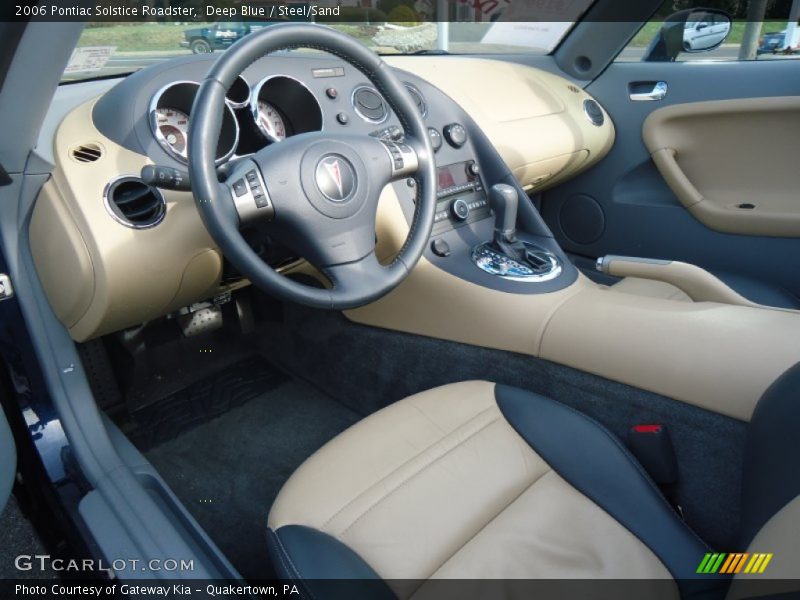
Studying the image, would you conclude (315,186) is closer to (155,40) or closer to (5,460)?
(155,40)

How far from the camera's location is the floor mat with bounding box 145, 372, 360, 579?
5.01 feet

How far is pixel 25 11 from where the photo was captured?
959 millimetres

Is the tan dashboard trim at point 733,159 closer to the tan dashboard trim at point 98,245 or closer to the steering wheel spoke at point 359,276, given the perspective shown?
the steering wheel spoke at point 359,276

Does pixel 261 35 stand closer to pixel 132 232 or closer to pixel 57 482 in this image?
pixel 132 232

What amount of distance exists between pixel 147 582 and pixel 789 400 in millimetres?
979

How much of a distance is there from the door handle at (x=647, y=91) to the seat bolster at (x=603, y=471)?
1.58 metres

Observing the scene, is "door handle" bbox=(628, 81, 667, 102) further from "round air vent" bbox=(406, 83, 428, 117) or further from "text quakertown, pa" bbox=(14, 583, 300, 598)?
"text quakertown, pa" bbox=(14, 583, 300, 598)

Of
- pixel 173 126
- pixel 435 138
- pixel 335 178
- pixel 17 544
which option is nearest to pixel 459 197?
pixel 435 138

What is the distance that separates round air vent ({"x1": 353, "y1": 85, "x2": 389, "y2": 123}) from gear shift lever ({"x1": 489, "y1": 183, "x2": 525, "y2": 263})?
36 centimetres

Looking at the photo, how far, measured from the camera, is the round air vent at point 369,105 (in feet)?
5.14

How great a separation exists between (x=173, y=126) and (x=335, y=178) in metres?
0.43

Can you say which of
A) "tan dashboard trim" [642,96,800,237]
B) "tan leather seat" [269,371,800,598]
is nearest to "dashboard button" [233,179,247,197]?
"tan leather seat" [269,371,800,598]

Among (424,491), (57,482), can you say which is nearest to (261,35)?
(424,491)

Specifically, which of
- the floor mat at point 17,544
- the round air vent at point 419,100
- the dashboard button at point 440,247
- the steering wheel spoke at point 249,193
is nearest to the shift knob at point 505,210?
the dashboard button at point 440,247
